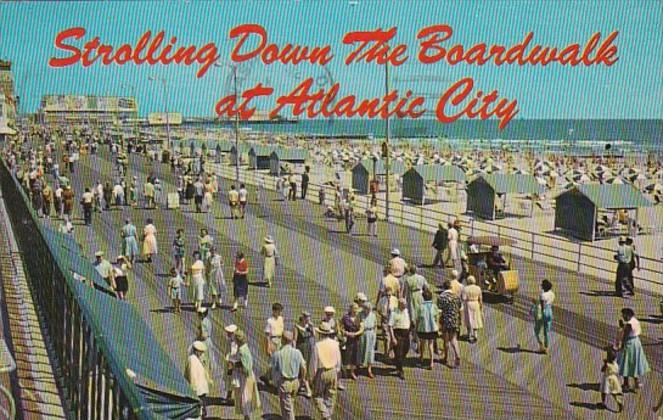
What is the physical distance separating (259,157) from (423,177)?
2111cm

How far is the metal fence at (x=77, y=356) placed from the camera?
3590 millimetres

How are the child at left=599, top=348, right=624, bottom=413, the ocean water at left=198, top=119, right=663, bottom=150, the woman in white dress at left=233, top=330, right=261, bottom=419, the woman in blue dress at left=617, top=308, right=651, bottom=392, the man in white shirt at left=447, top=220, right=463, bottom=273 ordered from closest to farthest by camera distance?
the woman in white dress at left=233, top=330, right=261, bottom=419
the child at left=599, top=348, right=624, bottom=413
the woman in blue dress at left=617, top=308, right=651, bottom=392
the man in white shirt at left=447, top=220, right=463, bottom=273
the ocean water at left=198, top=119, right=663, bottom=150

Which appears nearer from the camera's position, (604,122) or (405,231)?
(405,231)

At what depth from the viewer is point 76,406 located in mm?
4840

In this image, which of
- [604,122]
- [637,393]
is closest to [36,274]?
[637,393]

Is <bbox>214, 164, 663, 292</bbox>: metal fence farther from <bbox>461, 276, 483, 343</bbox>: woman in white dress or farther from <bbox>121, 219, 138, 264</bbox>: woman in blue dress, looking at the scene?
<bbox>121, 219, 138, 264</bbox>: woman in blue dress

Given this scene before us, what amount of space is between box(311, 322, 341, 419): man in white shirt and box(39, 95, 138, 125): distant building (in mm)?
103392

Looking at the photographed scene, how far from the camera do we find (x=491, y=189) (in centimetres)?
3089

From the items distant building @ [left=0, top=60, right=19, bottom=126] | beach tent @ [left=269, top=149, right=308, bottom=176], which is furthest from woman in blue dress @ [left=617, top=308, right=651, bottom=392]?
beach tent @ [left=269, top=149, right=308, bottom=176]

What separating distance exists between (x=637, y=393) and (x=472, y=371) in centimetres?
209

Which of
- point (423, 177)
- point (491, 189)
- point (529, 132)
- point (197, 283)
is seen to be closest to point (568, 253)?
point (491, 189)

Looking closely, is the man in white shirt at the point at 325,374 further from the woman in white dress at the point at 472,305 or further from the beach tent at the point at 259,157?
the beach tent at the point at 259,157

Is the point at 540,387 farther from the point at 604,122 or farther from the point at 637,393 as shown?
the point at 604,122

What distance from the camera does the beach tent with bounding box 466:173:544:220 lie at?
3097 centimetres
